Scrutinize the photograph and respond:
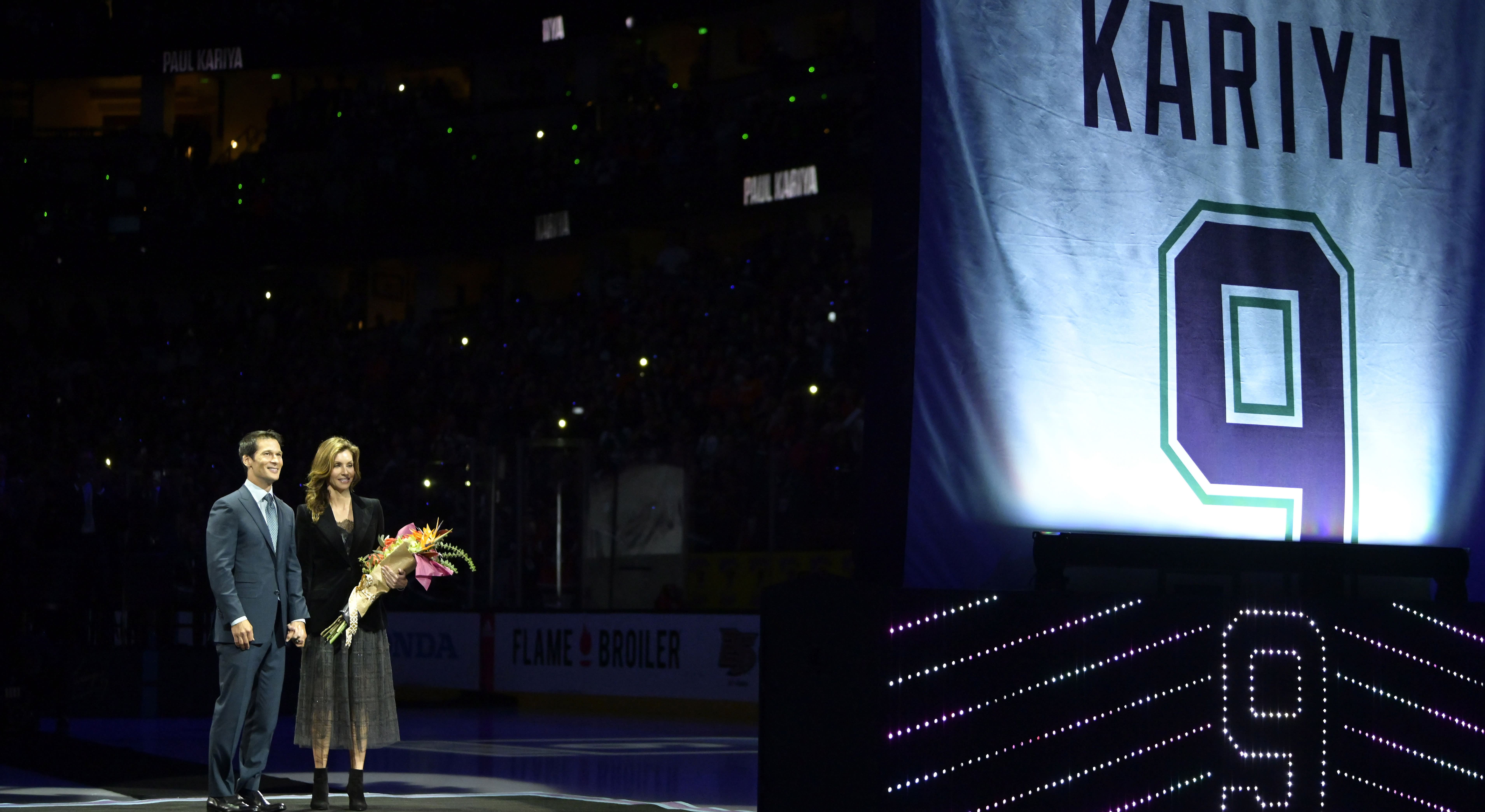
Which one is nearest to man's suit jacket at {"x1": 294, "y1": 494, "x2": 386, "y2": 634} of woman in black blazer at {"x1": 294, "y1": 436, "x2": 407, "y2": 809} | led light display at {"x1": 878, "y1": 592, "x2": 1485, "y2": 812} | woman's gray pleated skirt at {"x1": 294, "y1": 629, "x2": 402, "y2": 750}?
woman in black blazer at {"x1": 294, "y1": 436, "x2": 407, "y2": 809}

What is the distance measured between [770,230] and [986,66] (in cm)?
1929

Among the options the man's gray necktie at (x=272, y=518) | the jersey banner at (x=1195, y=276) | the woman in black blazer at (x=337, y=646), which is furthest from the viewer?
the woman in black blazer at (x=337, y=646)

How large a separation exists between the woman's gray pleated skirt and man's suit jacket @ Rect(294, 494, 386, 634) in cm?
11

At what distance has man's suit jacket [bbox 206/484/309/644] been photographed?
788 cm

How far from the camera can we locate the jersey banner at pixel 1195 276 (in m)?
5.81

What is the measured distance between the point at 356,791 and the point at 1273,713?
4.57 meters

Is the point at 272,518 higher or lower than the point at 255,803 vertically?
higher

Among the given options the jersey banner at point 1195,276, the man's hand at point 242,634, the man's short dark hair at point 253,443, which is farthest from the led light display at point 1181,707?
the man's short dark hair at point 253,443

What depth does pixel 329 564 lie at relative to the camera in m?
8.55

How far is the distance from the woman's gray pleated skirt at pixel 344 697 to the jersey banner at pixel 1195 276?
3.84 metres

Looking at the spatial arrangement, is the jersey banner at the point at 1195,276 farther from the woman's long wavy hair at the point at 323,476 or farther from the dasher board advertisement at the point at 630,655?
the dasher board advertisement at the point at 630,655

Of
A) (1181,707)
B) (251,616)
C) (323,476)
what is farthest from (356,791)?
(1181,707)

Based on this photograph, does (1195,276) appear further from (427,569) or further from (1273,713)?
(427,569)

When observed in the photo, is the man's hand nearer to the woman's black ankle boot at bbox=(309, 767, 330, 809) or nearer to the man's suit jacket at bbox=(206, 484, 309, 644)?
the man's suit jacket at bbox=(206, 484, 309, 644)
